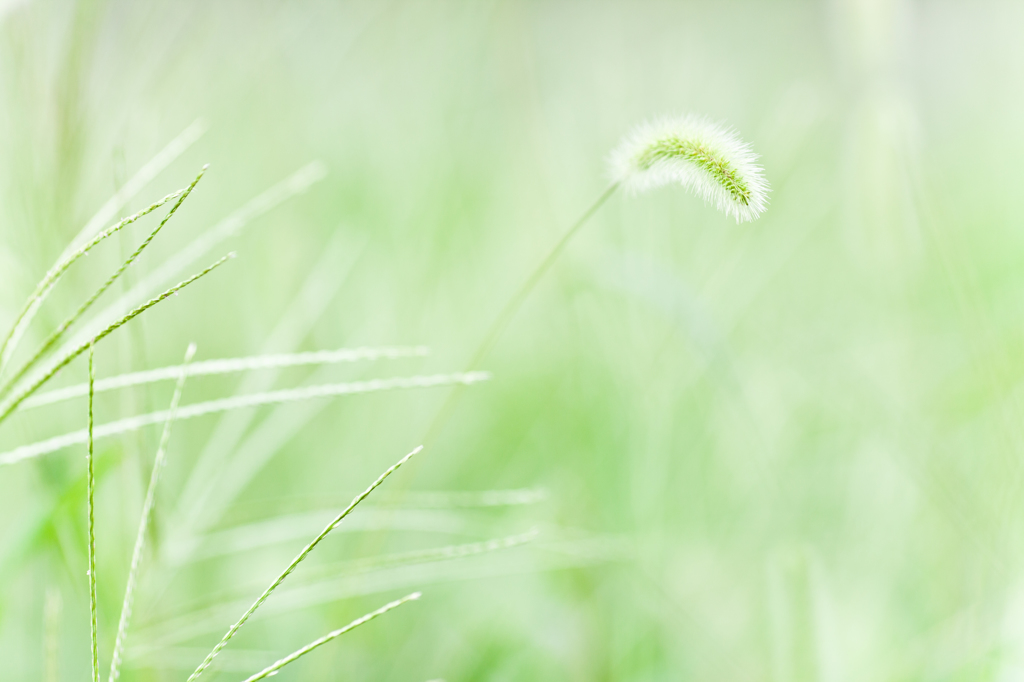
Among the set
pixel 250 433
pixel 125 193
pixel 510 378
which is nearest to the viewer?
pixel 125 193

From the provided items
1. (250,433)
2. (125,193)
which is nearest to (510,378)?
(250,433)

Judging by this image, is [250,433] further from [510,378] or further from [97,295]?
[97,295]

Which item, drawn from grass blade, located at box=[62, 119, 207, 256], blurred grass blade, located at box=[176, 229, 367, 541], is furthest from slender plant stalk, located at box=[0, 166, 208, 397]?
blurred grass blade, located at box=[176, 229, 367, 541]

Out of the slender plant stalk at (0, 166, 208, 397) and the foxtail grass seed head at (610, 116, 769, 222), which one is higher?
the foxtail grass seed head at (610, 116, 769, 222)

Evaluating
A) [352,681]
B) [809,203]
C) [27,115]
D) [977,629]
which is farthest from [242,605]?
[809,203]

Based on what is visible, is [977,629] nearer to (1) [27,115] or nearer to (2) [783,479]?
(2) [783,479]

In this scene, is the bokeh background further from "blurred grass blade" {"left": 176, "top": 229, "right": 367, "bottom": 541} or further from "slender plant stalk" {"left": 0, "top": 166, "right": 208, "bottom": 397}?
"slender plant stalk" {"left": 0, "top": 166, "right": 208, "bottom": 397}
